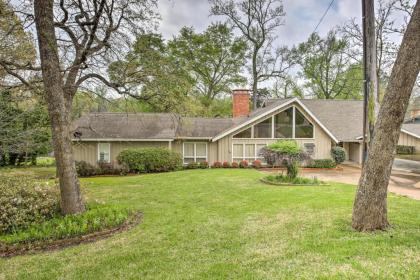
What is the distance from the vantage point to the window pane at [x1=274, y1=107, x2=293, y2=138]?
63.8 feet

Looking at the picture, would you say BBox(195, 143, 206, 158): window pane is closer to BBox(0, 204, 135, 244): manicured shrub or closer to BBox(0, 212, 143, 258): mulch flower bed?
BBox(0, 204, 135, 244): manicured shrub

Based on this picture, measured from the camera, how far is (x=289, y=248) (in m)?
4.34

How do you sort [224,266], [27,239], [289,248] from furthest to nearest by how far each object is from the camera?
[27,239] < [289,248] < [224,266]

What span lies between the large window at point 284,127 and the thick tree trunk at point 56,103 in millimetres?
13865

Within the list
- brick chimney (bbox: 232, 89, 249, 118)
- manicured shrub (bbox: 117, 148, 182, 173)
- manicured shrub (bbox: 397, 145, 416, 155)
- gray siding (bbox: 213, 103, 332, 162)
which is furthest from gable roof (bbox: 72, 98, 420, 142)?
manicured shrub (bbox: 117, 148, 182, 173)

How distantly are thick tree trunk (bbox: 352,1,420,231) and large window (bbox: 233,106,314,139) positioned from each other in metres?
14.5

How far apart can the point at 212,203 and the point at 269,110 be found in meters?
12.1

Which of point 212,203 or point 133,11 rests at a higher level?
point 133,11

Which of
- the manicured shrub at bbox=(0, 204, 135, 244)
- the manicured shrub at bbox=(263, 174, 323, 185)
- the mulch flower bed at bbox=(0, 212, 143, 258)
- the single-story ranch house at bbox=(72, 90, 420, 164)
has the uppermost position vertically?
the single-story ranch house at bbox=(72, 90, 420, 164)

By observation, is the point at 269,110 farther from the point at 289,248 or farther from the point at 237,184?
the point at 289,248

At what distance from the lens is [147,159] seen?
17.2 metres

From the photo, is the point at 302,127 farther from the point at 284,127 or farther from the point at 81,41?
the point at 81,41

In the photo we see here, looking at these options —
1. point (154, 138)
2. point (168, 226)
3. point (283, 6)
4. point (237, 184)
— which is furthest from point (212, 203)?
point (283, 6)

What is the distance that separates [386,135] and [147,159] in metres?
14.4
